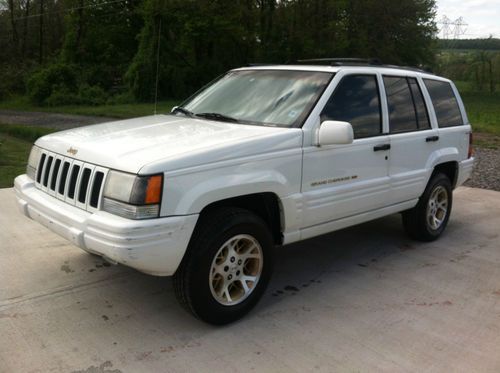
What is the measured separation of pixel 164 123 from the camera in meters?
4.35

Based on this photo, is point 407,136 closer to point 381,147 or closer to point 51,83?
point 381,147

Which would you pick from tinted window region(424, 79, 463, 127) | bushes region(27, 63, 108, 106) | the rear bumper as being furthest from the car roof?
bushes region(27, 63, 108, 106)

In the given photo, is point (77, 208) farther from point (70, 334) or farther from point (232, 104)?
point (232, 104)

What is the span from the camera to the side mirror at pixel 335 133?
390 cm

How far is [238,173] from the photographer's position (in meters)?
3.55

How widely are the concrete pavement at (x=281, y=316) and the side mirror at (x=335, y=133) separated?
124 centimetres

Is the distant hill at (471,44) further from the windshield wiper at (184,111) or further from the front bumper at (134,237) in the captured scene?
the front bumper at (134,237)

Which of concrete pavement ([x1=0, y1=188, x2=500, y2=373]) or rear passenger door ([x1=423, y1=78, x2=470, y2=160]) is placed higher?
rear passenger door ([x1=423, y1=78, x2=470, y2=160])

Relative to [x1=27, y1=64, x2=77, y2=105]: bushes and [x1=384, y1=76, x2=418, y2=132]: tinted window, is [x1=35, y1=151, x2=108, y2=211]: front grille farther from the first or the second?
[x1=27, y1=64, x2=77, y2=105]: bushes

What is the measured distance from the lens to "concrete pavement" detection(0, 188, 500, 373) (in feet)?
10.7

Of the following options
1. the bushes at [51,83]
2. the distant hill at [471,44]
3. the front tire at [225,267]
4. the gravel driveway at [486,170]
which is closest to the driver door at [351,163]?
the front tire at [225,267]

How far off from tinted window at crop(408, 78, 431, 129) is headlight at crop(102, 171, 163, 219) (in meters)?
3.09

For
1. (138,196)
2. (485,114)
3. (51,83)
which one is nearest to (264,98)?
(138,196)

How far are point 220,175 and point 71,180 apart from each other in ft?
3.41
